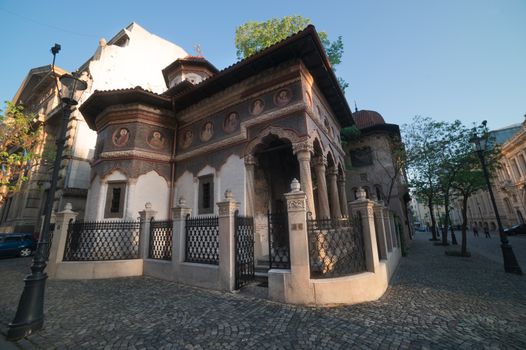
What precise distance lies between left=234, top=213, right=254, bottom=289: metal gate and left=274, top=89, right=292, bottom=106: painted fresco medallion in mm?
5181

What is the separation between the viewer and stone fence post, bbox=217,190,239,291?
5672 millimetres

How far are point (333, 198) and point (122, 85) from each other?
19.7 meters

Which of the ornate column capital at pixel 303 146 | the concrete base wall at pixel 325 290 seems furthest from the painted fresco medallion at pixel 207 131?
the concrete base wall at pixel 325 290

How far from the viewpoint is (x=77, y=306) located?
5031mm

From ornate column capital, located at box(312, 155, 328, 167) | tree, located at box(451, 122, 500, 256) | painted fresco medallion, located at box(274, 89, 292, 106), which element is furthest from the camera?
tree, located at box(451, 122, 500, 256)

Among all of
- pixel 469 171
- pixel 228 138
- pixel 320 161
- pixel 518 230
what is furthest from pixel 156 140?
pixel 518 230

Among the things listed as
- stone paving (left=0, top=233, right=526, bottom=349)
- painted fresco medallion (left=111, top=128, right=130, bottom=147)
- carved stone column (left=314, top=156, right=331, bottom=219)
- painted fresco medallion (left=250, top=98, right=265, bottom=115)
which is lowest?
stone paving (left=0, top=233, right=526, bottom=349)

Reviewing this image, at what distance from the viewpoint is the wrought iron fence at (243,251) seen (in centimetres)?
588

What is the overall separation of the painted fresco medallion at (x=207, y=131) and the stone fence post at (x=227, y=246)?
609 centimetres

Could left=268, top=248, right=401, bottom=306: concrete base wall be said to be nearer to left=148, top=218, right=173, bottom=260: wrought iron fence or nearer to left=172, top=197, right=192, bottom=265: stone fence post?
left=172, top=197, right=192, bottom=265: stone fence post

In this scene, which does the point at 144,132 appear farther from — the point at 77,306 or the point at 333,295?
the point at 333,295

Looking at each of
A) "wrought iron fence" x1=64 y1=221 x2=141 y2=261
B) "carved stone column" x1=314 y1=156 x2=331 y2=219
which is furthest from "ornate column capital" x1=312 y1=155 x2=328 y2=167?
"wrought iron fence" x1=64 y1=221 x2=141 y2=261

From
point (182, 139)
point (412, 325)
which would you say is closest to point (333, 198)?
point (412, 325)

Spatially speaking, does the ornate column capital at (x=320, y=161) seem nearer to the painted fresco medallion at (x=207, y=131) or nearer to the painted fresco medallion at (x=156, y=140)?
the painted fresco medallion at (x=207, y=131)
